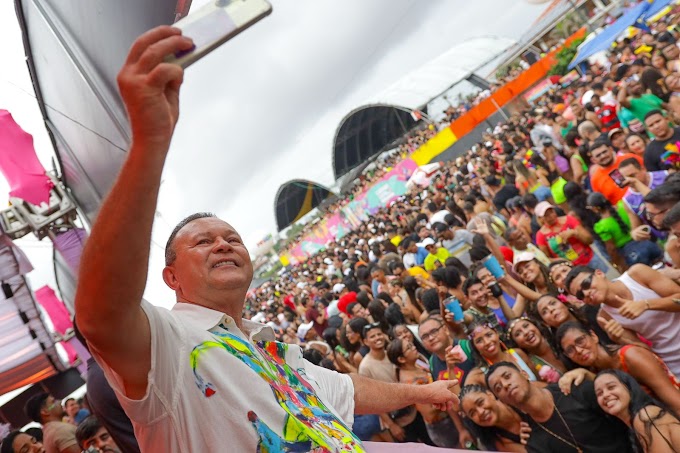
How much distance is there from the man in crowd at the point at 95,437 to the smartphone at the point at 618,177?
466cm

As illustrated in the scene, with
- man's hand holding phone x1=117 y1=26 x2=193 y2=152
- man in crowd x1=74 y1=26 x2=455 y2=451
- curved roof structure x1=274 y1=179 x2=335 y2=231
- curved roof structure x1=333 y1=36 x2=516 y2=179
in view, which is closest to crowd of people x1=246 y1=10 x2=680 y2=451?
man in crowd x1=74 y1=26 x2=455 y2=451

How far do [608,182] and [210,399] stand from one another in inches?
195

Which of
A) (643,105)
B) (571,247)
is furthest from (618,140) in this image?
(571,247)

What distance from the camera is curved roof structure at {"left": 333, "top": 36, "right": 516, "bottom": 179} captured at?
34438mm

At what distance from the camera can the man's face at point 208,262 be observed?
4.55 ft

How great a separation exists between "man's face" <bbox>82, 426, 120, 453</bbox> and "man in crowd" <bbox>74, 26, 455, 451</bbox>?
234 cm

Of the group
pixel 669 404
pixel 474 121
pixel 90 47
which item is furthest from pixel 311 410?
pixel 474 121

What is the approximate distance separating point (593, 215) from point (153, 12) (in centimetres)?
470

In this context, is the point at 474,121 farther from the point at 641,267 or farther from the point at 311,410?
the point at 311,410

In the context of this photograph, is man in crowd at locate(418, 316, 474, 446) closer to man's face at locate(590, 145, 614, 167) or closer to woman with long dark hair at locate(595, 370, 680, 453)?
woman with long dark hair at locate(595, 370, 680, 453)

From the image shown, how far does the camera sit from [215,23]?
2.70 feet

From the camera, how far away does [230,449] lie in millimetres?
1100

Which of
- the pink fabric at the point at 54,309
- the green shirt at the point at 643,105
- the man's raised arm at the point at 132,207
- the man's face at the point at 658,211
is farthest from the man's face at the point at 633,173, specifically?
the pink fabric at the point at 54,309

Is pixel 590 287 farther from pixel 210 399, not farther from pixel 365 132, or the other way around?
pixel 365 132
